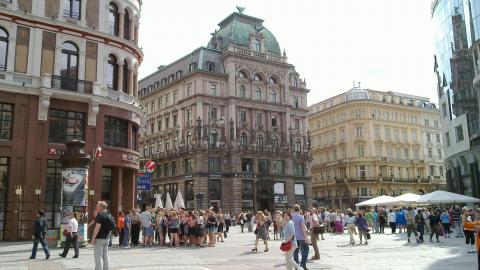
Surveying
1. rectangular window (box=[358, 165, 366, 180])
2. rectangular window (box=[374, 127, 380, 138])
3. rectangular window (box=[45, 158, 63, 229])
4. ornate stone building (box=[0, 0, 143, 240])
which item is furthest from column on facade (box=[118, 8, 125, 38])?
rectangular window (box=[374, 127, 380, 138])

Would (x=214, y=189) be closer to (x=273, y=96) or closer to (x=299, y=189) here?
(x=299, y=189)

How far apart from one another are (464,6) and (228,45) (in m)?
34.9

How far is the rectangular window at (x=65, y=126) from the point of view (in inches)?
1123

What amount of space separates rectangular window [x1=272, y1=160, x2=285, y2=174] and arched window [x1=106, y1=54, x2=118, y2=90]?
4256 cm

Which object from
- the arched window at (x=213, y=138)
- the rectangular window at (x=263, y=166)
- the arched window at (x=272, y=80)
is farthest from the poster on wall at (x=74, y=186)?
the arched window at (x=272, y=80)

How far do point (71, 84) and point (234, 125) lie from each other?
40843 millimetres

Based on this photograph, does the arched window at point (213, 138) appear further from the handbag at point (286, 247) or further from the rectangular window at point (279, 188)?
the handbag at point (286, 247)

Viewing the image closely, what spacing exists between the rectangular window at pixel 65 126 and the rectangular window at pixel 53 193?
154cm

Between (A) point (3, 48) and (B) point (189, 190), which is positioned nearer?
(A) point (3, 48)

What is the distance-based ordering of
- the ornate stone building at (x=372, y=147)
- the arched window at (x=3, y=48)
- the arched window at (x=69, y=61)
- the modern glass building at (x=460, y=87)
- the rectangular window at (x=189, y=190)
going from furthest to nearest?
the ornate stone building at (x=372, y=147), the rectangular window at (x=189, y=190), the modern glass building at (x=460, y=87), the arched window at (x=69, y=61), the arched window at (x=3, y=48)

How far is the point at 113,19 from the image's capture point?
32.6 m

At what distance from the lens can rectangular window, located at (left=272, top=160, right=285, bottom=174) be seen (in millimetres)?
71750

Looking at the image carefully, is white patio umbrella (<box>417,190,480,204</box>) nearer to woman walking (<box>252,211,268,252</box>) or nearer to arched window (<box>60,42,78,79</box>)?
woman walking (<box>252,211,268,252</box>)

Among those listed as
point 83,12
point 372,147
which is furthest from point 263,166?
point 83,12
